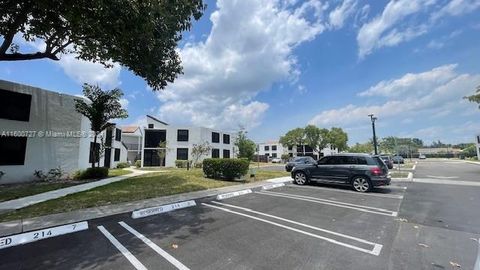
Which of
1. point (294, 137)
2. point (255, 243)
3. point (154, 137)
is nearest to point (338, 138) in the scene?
point (294, 137)

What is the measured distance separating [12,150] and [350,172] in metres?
18.6

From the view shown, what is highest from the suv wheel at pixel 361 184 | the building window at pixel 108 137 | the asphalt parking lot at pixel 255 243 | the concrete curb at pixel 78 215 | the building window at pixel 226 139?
the building window at pixel 226 139

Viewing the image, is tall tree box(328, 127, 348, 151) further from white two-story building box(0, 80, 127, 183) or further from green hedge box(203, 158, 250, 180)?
white two-story building box(0, 80, 127, 183)

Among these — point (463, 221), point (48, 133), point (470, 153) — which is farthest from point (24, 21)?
point (470, 153)

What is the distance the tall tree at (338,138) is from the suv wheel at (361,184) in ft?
175

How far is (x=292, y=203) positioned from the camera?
30.4 ft

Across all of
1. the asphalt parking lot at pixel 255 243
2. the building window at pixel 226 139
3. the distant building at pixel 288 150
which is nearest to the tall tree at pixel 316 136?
the distant building at pixel 288 150

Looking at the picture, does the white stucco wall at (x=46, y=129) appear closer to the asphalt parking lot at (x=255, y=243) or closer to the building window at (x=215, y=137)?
the asphalt parking lot at (x=255, y=243)

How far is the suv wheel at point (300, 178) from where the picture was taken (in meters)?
14.9

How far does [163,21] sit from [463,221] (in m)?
11.0

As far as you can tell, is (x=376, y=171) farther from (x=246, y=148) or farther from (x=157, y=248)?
(x=246, y=148)

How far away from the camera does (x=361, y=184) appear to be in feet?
41.0

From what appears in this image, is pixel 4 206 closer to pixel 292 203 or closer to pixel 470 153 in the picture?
pixel 292 203

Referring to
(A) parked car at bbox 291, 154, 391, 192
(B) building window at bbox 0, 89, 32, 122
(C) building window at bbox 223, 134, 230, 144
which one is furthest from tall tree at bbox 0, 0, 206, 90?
(C) building window at bbox 223, 134, 230, 144
